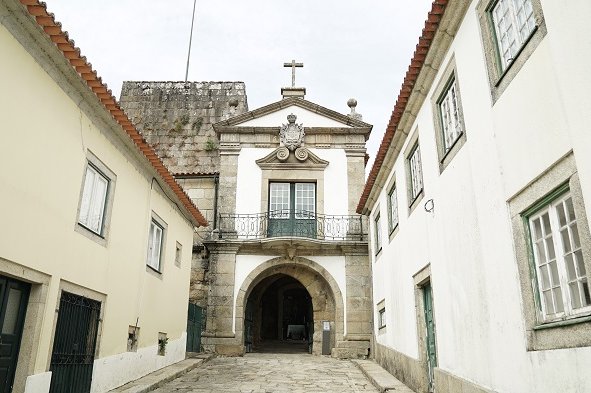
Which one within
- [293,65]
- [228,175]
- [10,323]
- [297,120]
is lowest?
[10,323]

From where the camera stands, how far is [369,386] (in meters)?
7.95

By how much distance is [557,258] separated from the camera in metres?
3.51

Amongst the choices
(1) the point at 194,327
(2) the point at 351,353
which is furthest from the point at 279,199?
(2) the point at 351,353

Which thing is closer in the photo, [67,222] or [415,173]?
[67,222]

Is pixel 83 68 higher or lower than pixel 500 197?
higher

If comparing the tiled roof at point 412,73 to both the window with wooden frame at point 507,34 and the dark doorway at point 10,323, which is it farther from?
the dark doorway at point 10,323

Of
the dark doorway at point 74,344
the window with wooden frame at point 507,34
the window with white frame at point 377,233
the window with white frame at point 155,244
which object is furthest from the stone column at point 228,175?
the window with wooden frame at point 507,34

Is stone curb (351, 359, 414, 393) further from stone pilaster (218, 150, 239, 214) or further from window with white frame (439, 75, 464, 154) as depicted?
stone pilaster (218, 150, 239, 214)

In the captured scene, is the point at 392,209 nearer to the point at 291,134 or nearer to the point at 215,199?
the point at 291,134

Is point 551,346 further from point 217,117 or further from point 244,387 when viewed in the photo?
point 217,117

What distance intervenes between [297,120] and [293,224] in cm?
327

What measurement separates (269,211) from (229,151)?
2.20m

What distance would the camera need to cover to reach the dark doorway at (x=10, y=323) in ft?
15.4

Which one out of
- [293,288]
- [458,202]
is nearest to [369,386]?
[458,202]
